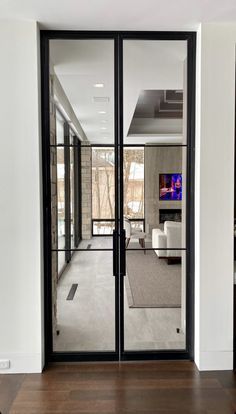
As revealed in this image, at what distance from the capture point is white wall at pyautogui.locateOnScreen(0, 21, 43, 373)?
2666mm

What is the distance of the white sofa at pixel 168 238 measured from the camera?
2.97 m

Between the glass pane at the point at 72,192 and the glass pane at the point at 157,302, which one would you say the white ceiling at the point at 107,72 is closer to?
the glass pane at the point at 72,192

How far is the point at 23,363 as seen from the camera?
276 centimetres

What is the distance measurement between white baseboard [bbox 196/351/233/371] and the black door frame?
0.16m

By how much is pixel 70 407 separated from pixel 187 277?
1374 mm

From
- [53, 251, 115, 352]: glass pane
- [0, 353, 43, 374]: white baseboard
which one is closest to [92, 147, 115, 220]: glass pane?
[53, 251, 115, 352]: glass pane

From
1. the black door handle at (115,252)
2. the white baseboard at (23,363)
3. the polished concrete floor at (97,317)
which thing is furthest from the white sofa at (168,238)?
the white baseboard at (23,363)

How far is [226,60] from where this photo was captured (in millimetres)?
2719

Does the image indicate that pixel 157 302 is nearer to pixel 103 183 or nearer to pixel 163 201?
pixel 163 201

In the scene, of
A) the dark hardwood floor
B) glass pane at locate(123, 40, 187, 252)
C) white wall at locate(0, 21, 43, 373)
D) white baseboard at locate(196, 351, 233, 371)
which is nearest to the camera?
the dark hardwood floor

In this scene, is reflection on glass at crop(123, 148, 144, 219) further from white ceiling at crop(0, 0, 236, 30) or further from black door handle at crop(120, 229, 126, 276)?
white ceiling at crop(0, 0, 236, 30)

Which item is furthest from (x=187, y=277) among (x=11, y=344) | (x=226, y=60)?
(x=226, y=60)

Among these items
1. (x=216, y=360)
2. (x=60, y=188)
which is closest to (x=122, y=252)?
(x=60, y=188)

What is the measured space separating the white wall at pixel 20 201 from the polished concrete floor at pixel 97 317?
29 cm
